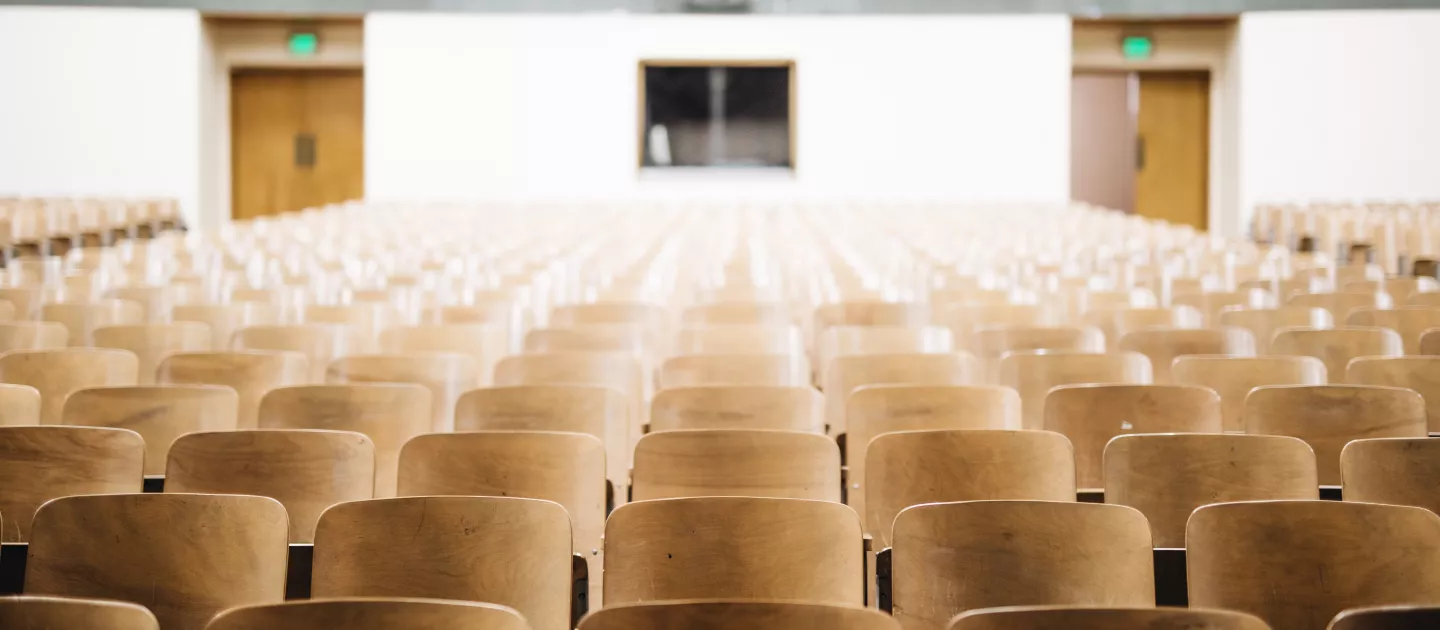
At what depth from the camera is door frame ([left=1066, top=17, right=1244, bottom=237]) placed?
14.9m

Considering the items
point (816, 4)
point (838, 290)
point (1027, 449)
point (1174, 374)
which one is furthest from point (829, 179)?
point (1027, 449)

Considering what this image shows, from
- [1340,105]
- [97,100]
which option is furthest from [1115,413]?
[97,100]

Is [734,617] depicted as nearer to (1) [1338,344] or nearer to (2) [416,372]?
(2) [416,372]

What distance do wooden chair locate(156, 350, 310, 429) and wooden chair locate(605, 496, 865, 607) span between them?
1.88 m

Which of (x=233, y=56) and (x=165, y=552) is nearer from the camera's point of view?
(x=165, y=552)

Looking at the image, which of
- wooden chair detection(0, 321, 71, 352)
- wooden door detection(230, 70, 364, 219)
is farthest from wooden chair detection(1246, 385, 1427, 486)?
wooden door detection(230, 70, 364, 219)

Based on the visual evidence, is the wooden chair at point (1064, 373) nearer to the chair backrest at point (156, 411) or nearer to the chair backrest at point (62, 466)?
the chair backrest at point (156, 411)

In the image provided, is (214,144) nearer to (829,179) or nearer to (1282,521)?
(829,179)

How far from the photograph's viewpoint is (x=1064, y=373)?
12.0 feet

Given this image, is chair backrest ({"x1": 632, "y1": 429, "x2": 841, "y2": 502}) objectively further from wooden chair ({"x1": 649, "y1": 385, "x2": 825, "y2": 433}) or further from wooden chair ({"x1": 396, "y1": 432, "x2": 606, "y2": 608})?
wooden chair ({"x1": 649, "y1": 385, "x2": 825, "y2": 433})

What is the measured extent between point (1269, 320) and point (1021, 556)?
291 centimetres

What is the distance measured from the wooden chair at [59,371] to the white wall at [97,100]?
11988mm

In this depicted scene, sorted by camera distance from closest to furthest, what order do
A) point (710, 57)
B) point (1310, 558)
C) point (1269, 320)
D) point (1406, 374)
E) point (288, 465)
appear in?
point (1310, 558), point (288, 465), point (1406, 374), point (1269, 320), point (710, 57)

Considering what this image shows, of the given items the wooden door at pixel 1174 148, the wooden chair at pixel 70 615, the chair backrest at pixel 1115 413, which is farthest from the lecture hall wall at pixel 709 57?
the wooden chair at pixel 70 615
